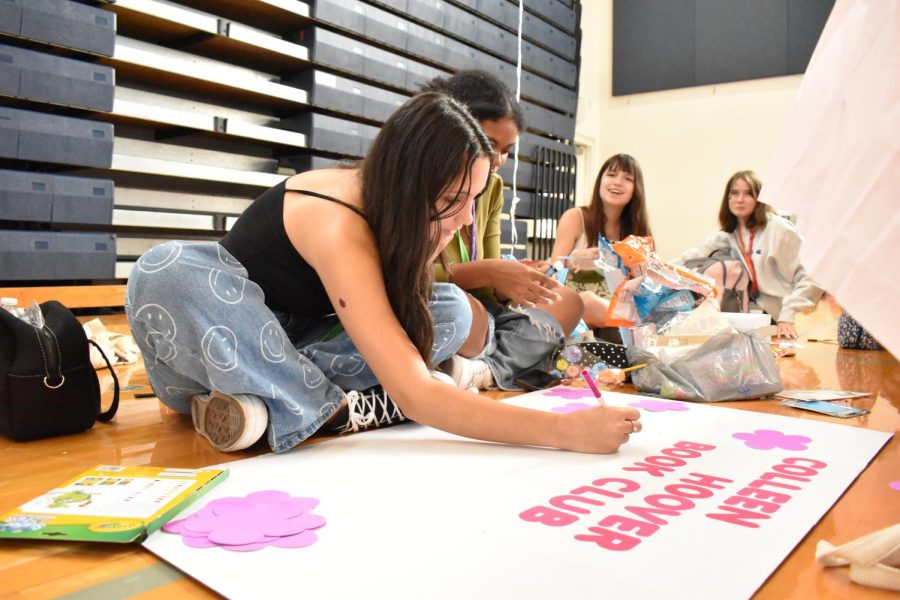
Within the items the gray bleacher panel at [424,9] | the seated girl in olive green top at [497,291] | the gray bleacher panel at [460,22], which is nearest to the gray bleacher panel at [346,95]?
the gray bleacher panel at [424,9]

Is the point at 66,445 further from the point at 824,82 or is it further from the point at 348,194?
the point at 824,82

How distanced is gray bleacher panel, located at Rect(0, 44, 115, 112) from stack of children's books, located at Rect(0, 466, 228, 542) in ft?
5.92

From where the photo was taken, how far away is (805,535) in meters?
0.78

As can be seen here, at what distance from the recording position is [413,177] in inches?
41.6

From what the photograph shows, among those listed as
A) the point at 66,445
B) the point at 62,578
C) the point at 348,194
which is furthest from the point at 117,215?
the point at 62,578

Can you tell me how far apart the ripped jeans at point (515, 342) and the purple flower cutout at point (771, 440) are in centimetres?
60

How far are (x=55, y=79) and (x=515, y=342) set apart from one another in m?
1.74

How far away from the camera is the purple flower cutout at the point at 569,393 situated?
1.60 meters

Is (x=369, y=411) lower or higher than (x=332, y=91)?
lower

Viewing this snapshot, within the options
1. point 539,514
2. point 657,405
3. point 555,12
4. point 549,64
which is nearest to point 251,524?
point 539,514

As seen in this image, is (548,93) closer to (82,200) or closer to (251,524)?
(82,200)

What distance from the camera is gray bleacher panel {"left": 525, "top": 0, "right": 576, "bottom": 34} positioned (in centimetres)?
471

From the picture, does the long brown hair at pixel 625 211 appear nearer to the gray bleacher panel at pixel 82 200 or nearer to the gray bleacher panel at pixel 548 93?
the gray bleacher panel at pixel 82 200

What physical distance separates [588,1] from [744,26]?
1.24 m
